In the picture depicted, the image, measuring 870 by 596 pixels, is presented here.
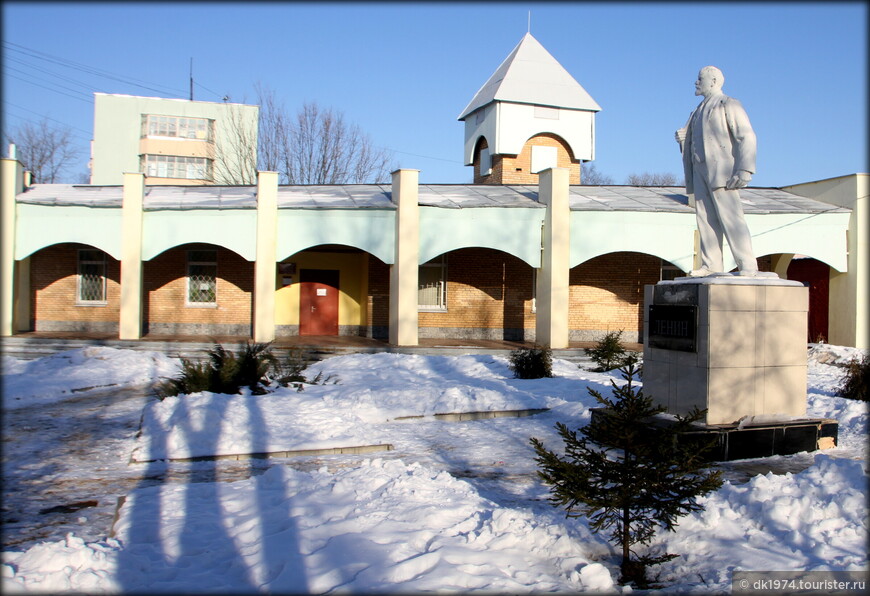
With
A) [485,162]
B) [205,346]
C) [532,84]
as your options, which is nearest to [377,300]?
[205,346]

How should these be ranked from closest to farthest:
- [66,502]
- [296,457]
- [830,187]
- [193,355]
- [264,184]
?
[66,502] → [296,457] → [193,355] → [264,184] → [830,187]

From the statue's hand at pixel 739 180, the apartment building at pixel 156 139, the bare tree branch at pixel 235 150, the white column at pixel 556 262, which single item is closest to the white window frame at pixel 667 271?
the white column at pixel 556 262

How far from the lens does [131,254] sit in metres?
18.2

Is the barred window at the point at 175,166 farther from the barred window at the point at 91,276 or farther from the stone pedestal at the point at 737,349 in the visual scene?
the stone pedestal at the point at 737,349

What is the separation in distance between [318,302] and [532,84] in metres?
11.6

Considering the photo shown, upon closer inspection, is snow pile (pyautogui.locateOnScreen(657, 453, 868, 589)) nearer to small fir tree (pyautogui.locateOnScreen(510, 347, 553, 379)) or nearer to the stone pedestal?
the stone pedestal

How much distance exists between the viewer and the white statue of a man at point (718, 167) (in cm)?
780

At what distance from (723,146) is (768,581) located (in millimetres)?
5077

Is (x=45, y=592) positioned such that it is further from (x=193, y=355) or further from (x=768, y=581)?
(x=193, y=355)

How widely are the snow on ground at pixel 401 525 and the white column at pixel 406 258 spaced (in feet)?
28.9

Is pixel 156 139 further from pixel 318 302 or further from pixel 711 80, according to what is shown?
pixel 711 80

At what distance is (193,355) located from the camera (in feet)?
55.4

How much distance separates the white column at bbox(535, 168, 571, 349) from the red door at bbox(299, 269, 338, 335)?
6.01m

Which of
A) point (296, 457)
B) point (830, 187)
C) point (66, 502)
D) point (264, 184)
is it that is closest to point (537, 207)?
point (264, 184)
